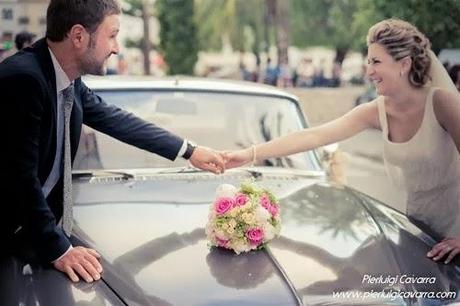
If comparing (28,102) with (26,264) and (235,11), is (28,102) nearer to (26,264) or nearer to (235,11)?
(26,264)

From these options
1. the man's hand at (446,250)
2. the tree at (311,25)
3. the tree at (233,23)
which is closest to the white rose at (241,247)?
the man's hand at (446,250)

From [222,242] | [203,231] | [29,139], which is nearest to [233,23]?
[203,231]

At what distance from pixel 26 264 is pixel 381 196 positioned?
9.60 ft

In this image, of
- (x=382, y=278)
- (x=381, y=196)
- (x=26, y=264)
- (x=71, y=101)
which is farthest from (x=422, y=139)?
(x=381, y=196)

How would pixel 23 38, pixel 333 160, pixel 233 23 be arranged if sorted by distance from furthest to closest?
pixel 233 23 → pixel 23 38 → pixel 333 160

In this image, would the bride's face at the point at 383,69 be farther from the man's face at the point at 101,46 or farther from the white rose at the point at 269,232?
the man's face at the point at 101,46

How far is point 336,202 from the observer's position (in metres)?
3.17

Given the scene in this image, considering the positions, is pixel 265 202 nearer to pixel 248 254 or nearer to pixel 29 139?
pixel 248 254

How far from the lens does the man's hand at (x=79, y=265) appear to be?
2312mm

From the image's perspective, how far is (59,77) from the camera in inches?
99.1

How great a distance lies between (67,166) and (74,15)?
584 millimetres

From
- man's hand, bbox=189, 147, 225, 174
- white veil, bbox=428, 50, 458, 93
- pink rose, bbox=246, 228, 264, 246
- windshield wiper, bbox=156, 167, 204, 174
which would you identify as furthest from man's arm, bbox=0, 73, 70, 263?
white veil, bbox=428, 50, 458, 93

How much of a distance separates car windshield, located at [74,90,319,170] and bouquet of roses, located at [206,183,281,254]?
1.04 m

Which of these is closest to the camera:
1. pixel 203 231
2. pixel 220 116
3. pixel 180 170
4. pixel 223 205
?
pixel 223 205
